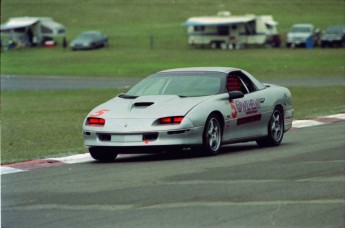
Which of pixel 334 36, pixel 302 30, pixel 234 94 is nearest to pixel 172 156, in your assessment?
pixel 234 94

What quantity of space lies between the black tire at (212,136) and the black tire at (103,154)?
4.04ft

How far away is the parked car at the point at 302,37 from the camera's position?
65.6 m

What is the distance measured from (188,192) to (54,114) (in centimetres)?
1420

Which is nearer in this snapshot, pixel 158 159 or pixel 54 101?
pixel 158 159

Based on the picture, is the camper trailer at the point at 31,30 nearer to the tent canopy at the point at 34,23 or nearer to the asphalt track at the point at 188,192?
the tent canopy at the point at 34,23

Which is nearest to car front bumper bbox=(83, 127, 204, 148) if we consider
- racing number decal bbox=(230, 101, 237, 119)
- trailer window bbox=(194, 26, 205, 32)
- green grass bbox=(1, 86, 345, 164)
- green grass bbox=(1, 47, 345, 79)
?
racing number decal bbox=(230, 101, 237, 119)

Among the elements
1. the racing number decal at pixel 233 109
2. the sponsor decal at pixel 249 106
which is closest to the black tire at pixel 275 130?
the sponsor decal at pixel 249 106

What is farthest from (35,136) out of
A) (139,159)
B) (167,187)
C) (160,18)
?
(160,18)

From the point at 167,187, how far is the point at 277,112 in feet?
16.4

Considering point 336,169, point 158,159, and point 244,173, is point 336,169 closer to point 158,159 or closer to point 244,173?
point 244,173

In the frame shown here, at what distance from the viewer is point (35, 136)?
18.2 meters

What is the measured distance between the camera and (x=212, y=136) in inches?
534

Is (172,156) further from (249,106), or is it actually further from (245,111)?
(249,106)

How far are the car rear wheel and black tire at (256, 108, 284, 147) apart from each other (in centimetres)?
138
